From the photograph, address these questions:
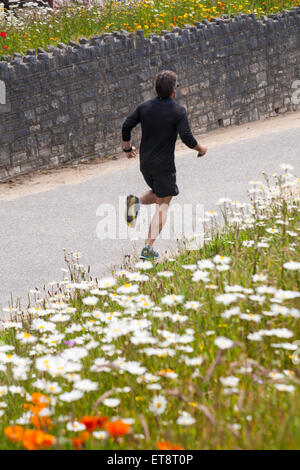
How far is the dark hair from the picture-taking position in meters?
6.02

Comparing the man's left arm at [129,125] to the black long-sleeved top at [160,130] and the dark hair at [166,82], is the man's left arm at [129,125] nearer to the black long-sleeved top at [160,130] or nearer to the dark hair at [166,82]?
the black long-sleeved top at [160,130]

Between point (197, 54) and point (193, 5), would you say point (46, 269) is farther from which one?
point (193, 5)

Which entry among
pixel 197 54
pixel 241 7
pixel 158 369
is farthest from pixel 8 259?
pixel 241 7

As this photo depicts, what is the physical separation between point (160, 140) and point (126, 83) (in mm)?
5962

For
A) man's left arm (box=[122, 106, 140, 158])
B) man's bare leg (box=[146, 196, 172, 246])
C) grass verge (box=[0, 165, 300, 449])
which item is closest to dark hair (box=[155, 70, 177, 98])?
man's left arm (box=[122, 106, 140, 158])

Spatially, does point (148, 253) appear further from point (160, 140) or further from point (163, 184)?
point (160, 140)

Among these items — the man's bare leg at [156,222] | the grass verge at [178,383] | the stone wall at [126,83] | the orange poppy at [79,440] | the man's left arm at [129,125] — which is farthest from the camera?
the stone wall at [126,83]

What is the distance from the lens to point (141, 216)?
8.12 meters

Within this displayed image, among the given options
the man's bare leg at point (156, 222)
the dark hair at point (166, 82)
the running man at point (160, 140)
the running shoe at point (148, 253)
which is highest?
the dark hair at point (166, 82)

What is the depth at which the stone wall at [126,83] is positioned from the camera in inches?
416

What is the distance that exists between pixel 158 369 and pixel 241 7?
546 inches

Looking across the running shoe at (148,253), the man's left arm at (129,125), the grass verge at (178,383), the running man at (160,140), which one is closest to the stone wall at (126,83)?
the man's left arm at (129,125)

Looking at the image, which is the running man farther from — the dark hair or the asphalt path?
the asphalt path

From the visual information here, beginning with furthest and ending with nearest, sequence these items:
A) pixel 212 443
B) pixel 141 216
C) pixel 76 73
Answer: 1. pixel 76 73
2. pixel 141 216
3. pixel 212 443
